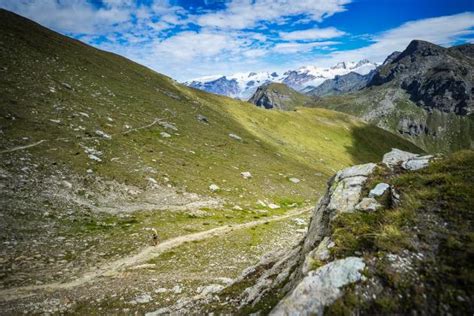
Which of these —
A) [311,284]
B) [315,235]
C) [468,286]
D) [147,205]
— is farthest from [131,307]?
[147,205]

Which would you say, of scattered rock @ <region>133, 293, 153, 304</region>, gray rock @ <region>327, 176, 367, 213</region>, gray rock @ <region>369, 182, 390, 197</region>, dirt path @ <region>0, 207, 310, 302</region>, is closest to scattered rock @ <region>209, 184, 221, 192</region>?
dirt path @ <region>0, 207, 310, 302</region>

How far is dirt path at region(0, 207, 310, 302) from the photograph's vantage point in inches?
715

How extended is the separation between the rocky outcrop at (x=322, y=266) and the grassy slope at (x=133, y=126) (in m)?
29.7

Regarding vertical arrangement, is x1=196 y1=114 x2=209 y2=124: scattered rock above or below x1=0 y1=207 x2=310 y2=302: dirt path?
above

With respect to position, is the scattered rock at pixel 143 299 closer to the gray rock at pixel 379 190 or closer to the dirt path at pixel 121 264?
the dirt path at pixel 121 264

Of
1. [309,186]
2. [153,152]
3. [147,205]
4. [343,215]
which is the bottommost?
[309,186]

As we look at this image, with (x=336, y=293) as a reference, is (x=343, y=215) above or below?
above

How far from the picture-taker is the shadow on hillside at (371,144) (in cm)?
11778

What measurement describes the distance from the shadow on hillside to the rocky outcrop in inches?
3954

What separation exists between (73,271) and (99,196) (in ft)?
47.2

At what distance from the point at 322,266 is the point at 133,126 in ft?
173

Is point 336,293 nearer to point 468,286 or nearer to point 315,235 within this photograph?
point 468,286

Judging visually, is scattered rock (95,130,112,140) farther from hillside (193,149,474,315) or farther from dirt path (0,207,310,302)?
hillside (193,149,474,315)

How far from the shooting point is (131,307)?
17859mm
